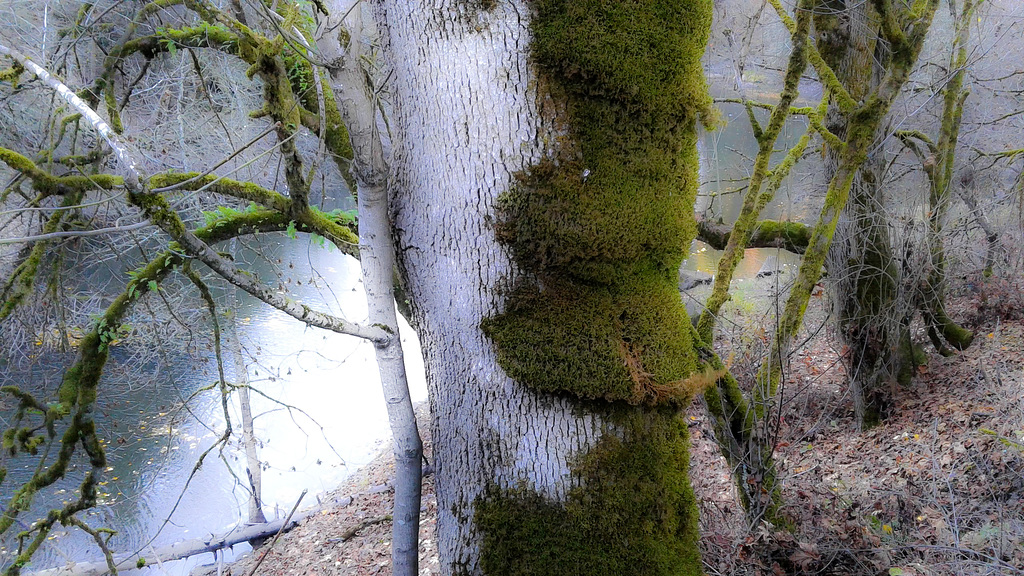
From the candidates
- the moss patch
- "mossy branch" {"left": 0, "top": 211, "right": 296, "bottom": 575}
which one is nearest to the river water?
"mossy branch" {"left": 0, "top": 211, "right": 296, "bottom": 575}

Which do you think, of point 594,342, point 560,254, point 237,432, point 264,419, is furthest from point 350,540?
point 560,254

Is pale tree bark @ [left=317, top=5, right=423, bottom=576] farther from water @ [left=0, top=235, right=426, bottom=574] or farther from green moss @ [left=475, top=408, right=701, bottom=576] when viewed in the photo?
water @ [left=0, top=235, right=426, bottom=574]

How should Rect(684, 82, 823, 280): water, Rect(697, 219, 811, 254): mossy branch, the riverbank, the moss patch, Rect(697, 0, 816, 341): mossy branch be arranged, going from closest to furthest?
the moss patch → Rect(697, 0, 816, 341): mossy branch → Rect(697, 219, 811, 254): mossy branch → the riverbank → Rect(684, 82, 823, 280): water

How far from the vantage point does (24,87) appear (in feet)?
11.3

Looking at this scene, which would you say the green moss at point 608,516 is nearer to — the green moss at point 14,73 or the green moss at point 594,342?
the green moss at point 594,342

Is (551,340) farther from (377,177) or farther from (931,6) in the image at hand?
(931,6)

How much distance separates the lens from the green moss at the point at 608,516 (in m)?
1.88

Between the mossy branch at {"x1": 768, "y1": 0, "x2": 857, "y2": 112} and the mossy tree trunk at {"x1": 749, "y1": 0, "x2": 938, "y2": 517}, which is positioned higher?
the mossy branch at {"x1": 768, "y1": 0, "x2": 857, "y2": 112}

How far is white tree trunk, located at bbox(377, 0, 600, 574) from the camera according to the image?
181 centimetres

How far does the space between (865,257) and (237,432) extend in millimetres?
8157

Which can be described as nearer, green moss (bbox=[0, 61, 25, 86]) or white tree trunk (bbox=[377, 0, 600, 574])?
white tree trunk (bbox=[377, 0, 600, 574])

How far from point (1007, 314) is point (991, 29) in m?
2.71

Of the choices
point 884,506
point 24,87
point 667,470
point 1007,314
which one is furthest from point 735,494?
point 24,87

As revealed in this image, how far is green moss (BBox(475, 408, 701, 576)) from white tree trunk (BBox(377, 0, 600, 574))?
0.06 meters
